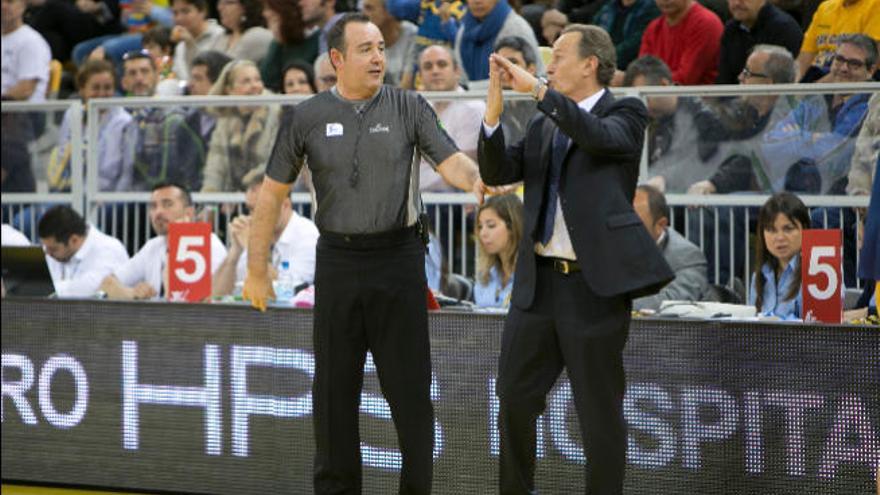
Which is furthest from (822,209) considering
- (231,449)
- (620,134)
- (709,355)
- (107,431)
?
(107,431)

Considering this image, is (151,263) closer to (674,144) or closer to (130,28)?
(674,144)

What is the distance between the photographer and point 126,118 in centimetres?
1042

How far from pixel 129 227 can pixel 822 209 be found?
15.6ft

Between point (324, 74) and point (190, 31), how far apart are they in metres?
3.12

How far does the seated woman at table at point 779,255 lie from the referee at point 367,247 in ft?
6.65

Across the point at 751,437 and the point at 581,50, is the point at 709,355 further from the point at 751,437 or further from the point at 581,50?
the point at 581,50

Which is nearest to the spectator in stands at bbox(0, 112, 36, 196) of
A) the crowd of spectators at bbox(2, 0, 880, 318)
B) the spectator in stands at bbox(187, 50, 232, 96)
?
the crowd of spectators at bbox(2, 0, 880, 318)

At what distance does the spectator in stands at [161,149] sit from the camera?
1026 centimetres

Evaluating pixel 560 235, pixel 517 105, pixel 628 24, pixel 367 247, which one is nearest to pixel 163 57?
pixel 628 24

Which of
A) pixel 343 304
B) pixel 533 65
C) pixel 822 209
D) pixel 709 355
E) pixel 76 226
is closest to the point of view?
pixel 343 304

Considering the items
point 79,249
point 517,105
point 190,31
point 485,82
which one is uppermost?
point 190,31

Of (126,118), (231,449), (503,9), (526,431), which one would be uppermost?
(503,9)

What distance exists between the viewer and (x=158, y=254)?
392 inches

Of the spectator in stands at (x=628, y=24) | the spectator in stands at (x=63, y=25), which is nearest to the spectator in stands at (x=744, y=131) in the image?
the spectator in stands at (x=628, y=24)
